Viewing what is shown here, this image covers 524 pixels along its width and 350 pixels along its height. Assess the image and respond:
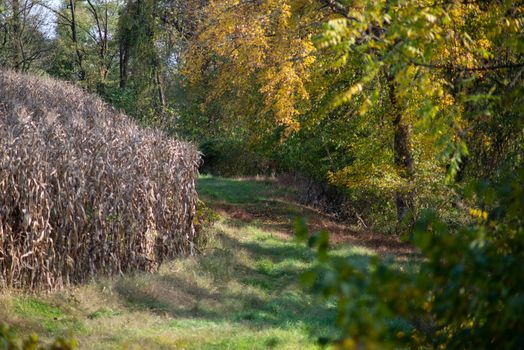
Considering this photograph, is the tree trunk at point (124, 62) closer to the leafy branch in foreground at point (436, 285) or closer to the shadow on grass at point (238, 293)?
the shadow on grass at point (238, 293)

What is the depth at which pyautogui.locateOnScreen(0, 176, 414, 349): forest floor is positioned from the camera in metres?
9.24

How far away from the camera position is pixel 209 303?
39.6ft

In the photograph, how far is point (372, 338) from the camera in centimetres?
210

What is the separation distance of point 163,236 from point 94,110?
861cm

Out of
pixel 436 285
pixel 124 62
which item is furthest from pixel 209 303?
pixel 124 62

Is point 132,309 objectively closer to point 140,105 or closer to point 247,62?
point 247,62

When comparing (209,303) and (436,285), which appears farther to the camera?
(209,303)

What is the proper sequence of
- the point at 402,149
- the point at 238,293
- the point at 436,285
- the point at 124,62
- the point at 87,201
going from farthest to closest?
the point at 124,62 < the point at 402,149 < the point at 238,293 < the point at 87,201 < the point at 436,285

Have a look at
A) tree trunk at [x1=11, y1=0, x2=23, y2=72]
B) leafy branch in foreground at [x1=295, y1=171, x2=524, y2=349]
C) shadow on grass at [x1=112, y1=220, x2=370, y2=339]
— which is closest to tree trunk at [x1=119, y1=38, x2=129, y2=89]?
tree trunk at [x1=11, y1=0, x2=23, y2=72]

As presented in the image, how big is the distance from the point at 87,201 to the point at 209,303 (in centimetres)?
278

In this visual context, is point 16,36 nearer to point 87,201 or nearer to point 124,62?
point 124,62

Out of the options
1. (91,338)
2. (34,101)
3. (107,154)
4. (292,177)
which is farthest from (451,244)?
(292,177)

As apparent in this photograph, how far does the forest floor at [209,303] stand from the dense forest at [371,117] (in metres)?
0.94

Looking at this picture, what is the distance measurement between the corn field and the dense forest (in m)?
1.81
